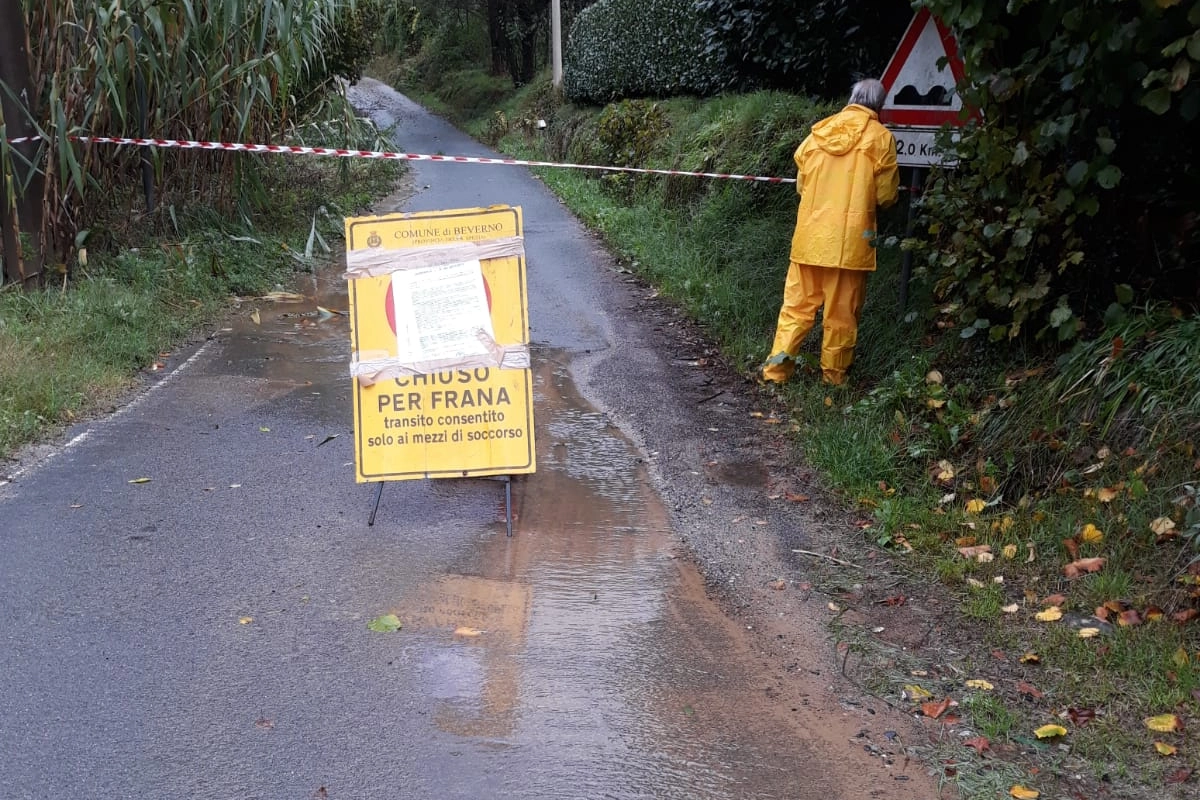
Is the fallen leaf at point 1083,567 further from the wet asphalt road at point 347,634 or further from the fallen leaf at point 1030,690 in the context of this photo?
the wet asphalt road at point 347,634

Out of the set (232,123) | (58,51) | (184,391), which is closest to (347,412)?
(184,391)

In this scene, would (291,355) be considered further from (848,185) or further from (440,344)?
(848,185)

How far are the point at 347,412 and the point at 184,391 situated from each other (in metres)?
1.24

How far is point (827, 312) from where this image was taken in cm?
687

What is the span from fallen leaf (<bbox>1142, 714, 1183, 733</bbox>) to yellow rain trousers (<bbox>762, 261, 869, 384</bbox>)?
360 cm

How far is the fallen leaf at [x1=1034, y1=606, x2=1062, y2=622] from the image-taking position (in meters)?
4.29

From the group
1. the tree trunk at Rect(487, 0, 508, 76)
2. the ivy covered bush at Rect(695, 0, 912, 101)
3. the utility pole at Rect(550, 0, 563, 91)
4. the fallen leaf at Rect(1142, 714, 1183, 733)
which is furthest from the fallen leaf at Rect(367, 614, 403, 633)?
the tree trunk at Rect(487, 0, 508, 76)

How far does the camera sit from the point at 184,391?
7387 millimetres

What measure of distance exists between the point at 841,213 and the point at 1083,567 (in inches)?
111

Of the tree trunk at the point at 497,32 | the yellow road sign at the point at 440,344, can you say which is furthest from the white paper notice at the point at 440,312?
the tree trunk at the point at 497,32

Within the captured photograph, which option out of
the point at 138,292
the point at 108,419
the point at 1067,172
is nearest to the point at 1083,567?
the point at 1067,172

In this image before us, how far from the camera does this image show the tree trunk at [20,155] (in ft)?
26.7

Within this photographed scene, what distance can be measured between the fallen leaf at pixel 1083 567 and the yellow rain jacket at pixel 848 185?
8.49ft

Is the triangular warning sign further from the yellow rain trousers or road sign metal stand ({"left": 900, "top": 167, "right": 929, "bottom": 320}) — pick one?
the yellow rain trousers
